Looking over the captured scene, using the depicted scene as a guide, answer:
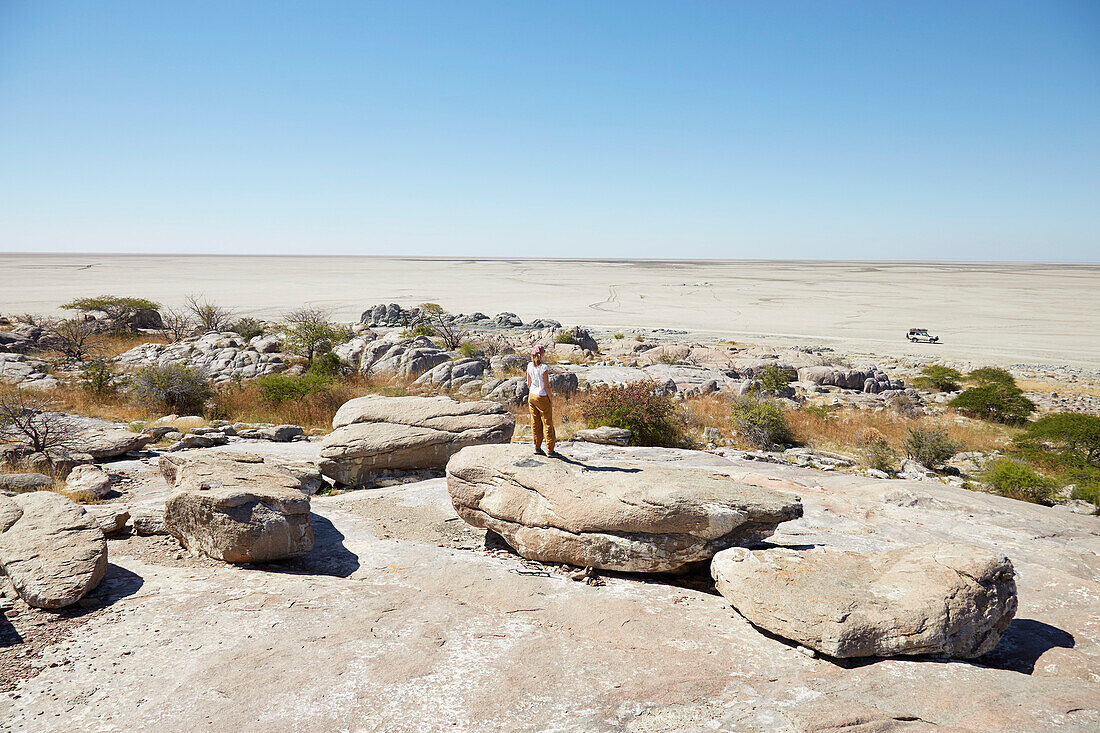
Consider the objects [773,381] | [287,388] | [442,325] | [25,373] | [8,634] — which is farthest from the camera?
[442,325]

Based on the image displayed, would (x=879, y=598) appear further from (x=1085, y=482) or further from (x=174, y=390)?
(x=174, y=390)

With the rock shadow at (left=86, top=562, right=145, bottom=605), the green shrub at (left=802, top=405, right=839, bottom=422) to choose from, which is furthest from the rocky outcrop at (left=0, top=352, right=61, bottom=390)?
the green shrub at (left=802, top=405, right=839, bottom=422)

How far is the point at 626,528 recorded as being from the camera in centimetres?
699

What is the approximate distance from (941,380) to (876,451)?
14.9m

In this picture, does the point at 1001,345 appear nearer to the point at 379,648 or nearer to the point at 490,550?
the point at 490,550

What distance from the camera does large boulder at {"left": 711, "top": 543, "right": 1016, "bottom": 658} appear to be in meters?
5.31

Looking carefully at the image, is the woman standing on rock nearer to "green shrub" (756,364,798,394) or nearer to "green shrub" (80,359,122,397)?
"green shrub" (756,364,798,394)

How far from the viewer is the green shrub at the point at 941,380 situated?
1003 inches

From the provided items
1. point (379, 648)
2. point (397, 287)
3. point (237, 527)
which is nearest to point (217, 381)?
point (237, 527)

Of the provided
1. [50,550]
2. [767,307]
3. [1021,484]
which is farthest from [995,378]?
[767,307]

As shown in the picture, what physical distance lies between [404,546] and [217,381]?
55.1ft

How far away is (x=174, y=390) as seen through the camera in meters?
17.0

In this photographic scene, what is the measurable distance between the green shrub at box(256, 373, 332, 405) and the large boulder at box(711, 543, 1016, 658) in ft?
49.3

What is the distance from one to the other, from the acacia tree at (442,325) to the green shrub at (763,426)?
18.8 metres
